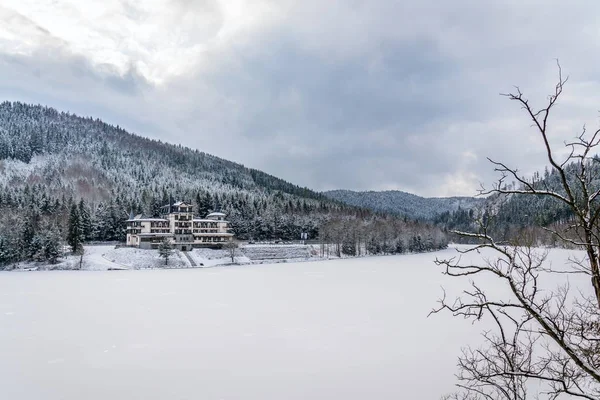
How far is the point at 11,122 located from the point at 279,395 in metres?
196

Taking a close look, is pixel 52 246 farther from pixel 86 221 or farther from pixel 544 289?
pixel 544 289

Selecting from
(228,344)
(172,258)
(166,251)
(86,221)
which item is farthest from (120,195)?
(228,344)

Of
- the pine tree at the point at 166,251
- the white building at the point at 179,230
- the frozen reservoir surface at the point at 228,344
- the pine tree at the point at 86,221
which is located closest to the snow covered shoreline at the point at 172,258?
the pine tree at the point at 166,251

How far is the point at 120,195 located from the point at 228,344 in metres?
75.1

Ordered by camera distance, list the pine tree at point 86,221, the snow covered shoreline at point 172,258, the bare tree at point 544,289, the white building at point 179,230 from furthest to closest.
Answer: the white building at point 179,230
the pine tree at point 86,221
the snow covered shoreline at point 172,258
the bare tree at point 544,289

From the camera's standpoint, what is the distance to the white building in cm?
6425

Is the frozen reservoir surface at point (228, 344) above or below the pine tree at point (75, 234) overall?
below

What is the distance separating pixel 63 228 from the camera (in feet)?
178

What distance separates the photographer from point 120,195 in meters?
82.8

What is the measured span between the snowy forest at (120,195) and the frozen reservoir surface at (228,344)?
98.5 ft

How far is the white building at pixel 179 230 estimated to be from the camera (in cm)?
6425

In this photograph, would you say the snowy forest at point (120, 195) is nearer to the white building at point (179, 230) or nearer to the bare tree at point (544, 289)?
the white building at point (179, 230)

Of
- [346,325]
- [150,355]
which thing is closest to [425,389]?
[346,325]

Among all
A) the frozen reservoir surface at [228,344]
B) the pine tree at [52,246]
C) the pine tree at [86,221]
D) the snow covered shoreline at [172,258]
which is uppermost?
the pine tree at [86,221]
